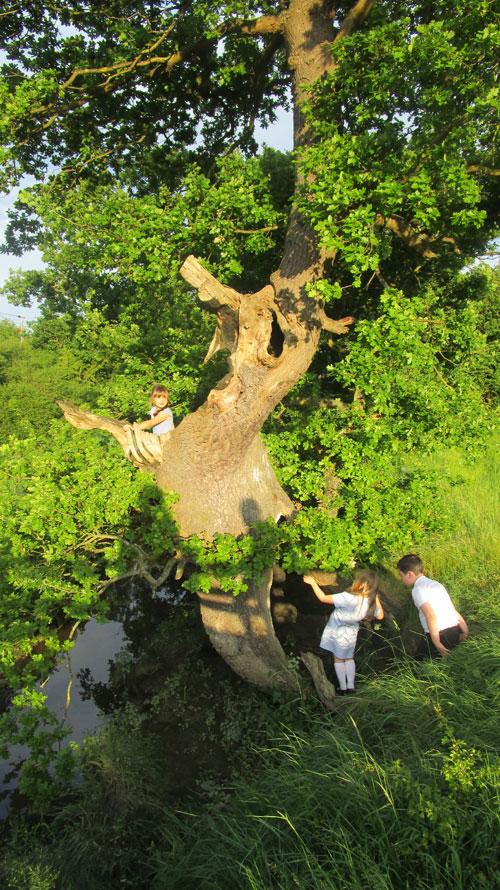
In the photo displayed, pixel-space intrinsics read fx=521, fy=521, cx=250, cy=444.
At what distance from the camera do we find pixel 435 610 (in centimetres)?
455

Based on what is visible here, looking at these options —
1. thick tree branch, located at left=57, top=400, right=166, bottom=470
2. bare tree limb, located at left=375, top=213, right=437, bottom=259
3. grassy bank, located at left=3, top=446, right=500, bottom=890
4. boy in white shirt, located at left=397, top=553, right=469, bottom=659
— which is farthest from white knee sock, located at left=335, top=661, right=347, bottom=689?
bare tree limb, located at left=375, top=213, right=437, bottom=259

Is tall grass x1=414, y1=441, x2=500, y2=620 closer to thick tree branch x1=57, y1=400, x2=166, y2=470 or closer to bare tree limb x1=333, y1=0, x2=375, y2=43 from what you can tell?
thick tree branch x1=57, y1=400, x2=166, y2=470

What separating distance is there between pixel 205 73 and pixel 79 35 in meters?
1.61

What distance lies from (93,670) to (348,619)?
3.90m

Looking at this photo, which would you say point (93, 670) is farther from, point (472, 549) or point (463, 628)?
point (472, 549)

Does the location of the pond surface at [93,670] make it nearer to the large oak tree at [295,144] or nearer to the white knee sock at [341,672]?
the large oak tree at [295,144]

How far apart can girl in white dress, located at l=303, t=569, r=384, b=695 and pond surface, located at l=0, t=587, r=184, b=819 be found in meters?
2.49

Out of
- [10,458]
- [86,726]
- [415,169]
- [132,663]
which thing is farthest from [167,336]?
[86,726]

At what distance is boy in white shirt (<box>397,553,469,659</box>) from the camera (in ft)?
14.8

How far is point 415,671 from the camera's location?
4750mm

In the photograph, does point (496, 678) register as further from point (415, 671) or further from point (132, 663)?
point (132, 663)

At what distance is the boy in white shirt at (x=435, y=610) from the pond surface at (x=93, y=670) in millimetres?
3228

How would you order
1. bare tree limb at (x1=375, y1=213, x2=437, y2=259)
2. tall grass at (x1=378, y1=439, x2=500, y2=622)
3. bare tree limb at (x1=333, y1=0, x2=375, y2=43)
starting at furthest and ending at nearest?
tall grass at (x1=378, y1=439, x2=500, y2=622) < bare tree limb at (x1=375, y1=213, x2=437, y2=259) < bare tree limb at (x1=333, y1=0, x2=375, y2=43)

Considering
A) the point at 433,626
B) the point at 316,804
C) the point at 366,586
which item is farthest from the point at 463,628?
the point at 316,804
